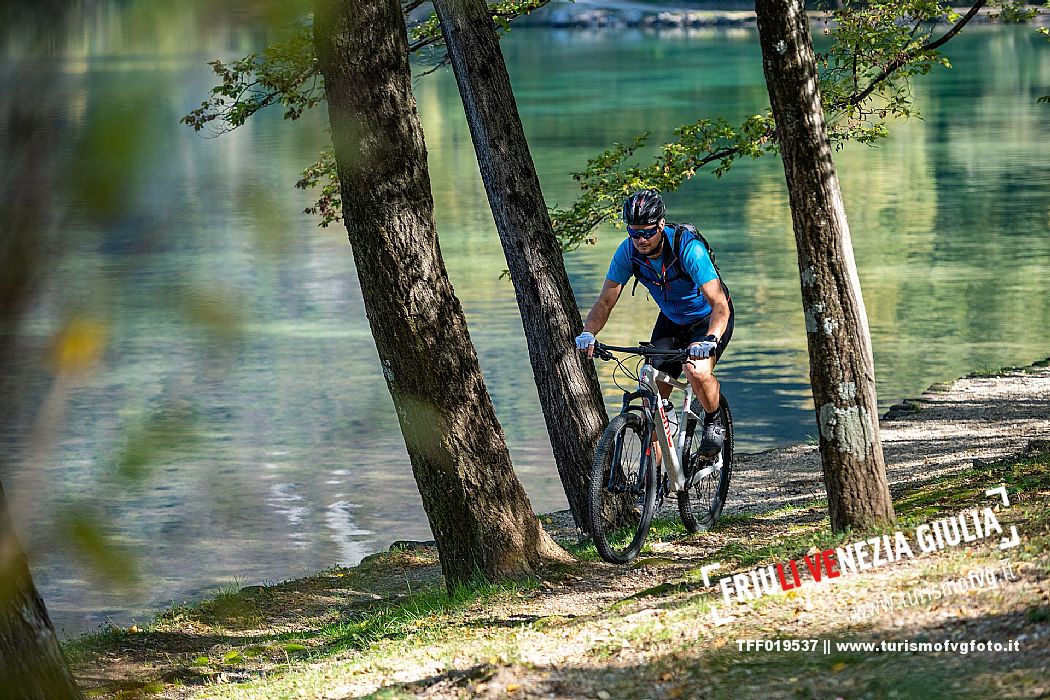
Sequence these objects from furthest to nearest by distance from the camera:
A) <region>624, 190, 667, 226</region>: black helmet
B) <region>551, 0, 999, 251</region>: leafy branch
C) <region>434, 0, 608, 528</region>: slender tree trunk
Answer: <region>551, 0, 999, 251</region>: leafy branch < <region>434, 0, 608, 528</region>: slender tree trunk < <region>624, 190, 667, 226</region>: black helmet

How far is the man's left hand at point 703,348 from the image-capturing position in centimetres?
705

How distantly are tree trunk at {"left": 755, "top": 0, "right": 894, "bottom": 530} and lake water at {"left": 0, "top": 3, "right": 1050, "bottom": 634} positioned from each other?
221 cm

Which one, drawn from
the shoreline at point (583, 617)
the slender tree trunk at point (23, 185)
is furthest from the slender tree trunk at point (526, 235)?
the slender tree trunk at point (23, 185)

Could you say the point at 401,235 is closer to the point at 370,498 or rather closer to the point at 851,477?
the point at 851,477

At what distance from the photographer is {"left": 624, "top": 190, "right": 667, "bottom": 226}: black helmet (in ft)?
23.0

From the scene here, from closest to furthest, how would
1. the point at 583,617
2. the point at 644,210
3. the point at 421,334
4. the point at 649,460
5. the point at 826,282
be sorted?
the point at 583,617, the point at 826,282, the point at 421,334, the point at 644,210, the point at 649,460

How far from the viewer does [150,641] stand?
26.7 ft

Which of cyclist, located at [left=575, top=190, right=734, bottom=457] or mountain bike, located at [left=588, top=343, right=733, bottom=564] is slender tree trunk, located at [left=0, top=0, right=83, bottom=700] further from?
cyclist, located at [left=575, top=190, right=734, bottom=457]

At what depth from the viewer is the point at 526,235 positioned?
28.1 ft

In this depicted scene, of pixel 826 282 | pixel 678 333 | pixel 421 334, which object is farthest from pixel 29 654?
pixel 678 333

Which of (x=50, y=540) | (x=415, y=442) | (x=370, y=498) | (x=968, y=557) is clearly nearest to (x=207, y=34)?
(x=50, y=540)

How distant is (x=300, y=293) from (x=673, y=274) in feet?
13.9

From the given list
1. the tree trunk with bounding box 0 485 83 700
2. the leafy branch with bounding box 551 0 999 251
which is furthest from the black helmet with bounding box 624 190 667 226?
the leafy branch with bounding box 551 0 999 251

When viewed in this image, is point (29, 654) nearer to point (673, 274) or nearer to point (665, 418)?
point (673, 274)
